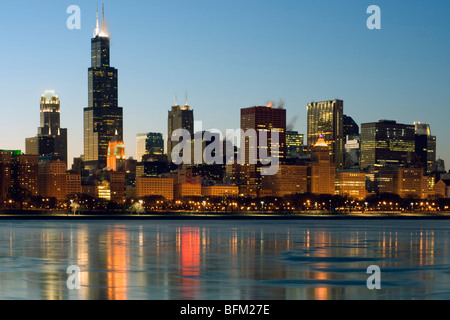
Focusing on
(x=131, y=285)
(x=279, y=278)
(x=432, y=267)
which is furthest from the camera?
(x=432, y=267)

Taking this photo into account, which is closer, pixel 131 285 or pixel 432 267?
pixel 131 285

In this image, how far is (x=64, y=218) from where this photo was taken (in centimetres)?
18338
